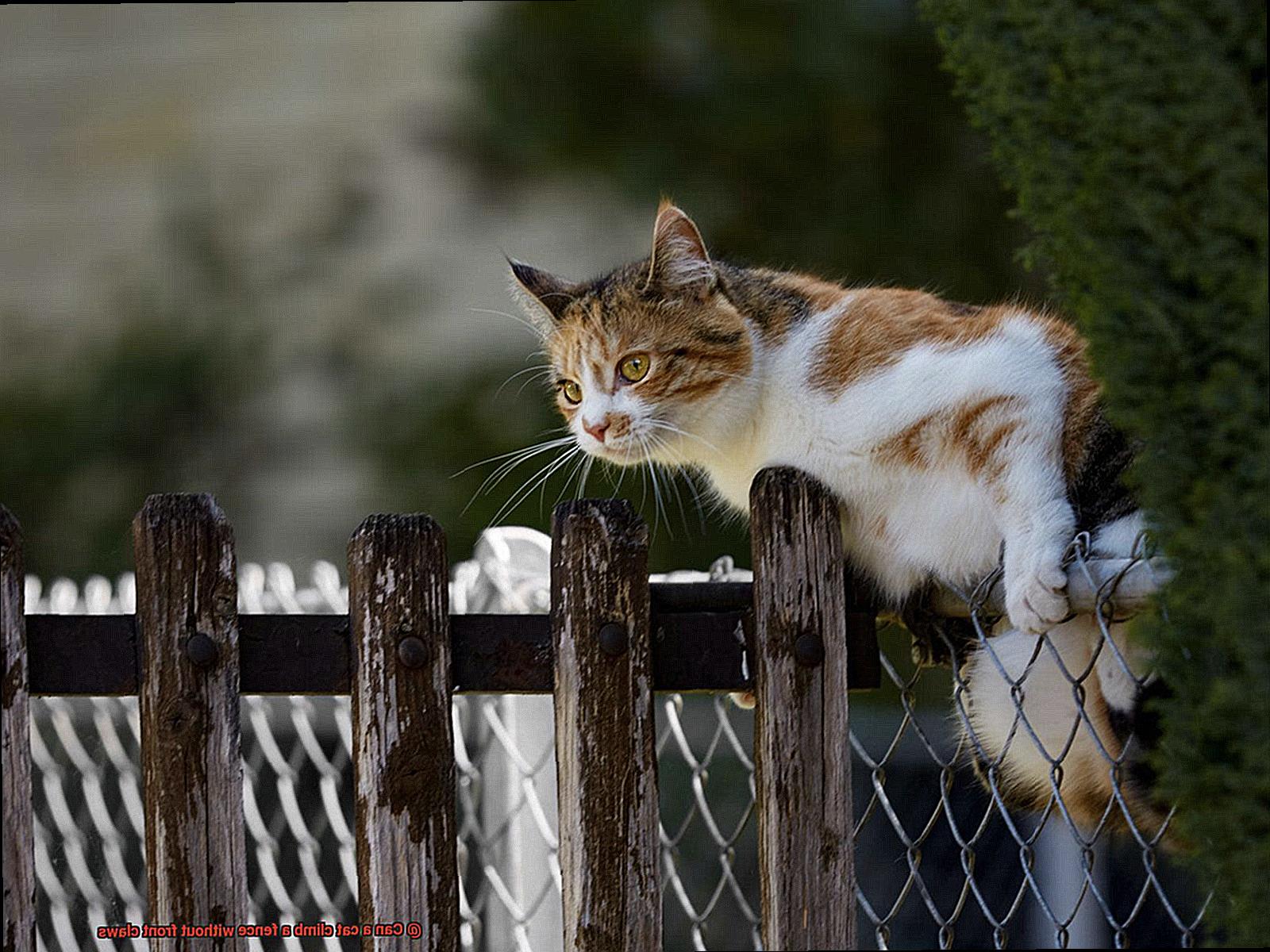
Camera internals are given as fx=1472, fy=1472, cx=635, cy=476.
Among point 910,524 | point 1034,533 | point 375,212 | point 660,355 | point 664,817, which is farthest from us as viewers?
point 375,212

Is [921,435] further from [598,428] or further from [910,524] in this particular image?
[598,428]

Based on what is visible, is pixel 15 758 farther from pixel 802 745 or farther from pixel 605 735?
pixel 802 745

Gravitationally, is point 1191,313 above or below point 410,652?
above

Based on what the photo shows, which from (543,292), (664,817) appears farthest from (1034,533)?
(664,817)

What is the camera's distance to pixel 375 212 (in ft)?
18.5

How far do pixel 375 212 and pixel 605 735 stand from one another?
4.78 metres

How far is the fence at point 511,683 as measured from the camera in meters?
1.12

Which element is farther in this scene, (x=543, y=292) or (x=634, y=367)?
(x=543, y=292)

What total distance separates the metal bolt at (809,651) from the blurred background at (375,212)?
3087 millimetres

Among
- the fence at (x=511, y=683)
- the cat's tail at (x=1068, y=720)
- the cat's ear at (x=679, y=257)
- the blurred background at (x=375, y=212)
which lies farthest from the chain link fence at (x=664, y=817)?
the blurred background at (x=375, y=212)

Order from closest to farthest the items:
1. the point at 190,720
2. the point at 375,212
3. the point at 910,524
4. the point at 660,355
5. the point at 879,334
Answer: the point at 190,720
the point at 910,524
the point at 879,334
the point at 660,355
the point at 375,212

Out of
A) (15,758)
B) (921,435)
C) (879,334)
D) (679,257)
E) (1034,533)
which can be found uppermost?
(679,257)

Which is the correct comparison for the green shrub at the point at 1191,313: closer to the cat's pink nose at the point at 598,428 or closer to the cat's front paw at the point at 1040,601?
the cat's front paw at the point at 1040,601

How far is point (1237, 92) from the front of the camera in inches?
34.5
